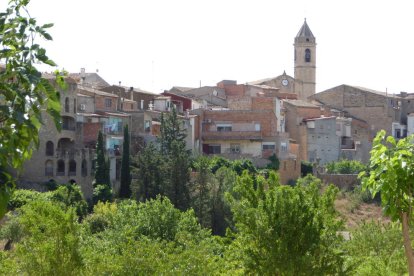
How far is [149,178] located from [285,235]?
3452 centimetres

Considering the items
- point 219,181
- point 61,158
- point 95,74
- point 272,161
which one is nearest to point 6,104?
point 219,181

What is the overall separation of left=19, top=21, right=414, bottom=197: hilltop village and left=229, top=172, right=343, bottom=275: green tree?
3224 centimetres

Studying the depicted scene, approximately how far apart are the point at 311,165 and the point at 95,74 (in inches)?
1095

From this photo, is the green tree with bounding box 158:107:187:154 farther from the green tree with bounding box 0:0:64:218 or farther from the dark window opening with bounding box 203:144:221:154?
the green tree with bounding box 0:0:64:218

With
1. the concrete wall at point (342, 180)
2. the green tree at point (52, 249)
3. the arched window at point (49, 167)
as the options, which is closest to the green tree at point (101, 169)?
the arched window at point (49, 167)

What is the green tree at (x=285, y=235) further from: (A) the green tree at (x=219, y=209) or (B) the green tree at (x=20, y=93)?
(A) the green tree at (x=219, y=209)

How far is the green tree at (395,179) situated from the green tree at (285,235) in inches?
149

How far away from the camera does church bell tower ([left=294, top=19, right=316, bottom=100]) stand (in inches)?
4397

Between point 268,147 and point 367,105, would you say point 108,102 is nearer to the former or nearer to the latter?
point 268,147

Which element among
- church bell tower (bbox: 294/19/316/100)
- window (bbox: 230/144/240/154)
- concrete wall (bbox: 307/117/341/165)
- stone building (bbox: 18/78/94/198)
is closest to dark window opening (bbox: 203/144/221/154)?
window (bbox: 230/144/240/154)

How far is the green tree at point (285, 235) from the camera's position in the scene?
14.8m

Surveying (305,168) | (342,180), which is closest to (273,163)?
(305,168)

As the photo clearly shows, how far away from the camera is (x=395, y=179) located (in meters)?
10.5

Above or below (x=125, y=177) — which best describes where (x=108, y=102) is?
above
